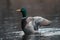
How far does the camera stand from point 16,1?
672 centimetres

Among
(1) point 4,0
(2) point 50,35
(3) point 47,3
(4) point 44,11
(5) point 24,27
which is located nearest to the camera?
(2) point 50,35

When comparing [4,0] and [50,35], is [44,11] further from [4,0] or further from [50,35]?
[50,35]

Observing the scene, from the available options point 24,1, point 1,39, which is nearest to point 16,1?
point 24,1

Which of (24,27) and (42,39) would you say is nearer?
(42,39)

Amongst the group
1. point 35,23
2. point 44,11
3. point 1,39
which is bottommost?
point 44,11

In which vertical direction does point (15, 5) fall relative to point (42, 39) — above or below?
below

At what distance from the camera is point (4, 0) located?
22.3ft

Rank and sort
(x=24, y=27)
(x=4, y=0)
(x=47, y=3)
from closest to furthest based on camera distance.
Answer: (x=24, y=27) → (x=47, y=3) → (x=4, y=0)

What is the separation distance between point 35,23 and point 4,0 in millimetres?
4127

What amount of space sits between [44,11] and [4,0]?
5.01ft

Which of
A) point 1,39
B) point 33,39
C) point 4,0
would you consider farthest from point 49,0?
point 33,39

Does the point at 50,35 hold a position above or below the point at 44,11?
above

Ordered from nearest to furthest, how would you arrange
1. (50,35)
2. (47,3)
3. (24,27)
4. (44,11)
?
1. (50,35)
2. (24,27)
3. (44,11)
4. (47,3)

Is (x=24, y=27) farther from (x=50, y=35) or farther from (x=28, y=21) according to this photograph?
(x=50, y=35)
